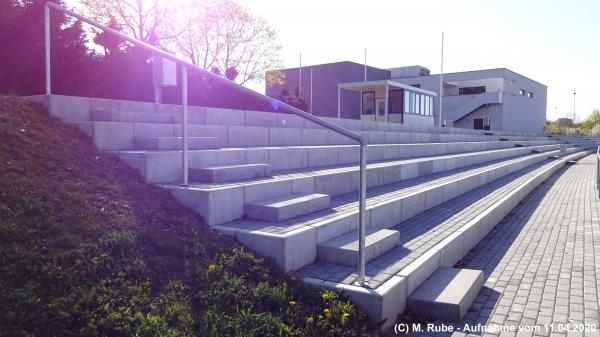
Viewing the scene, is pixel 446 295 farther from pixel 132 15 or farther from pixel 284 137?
pixel 132 15

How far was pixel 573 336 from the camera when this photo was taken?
3682mm

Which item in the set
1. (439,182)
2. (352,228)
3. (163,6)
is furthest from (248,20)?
(352,228)

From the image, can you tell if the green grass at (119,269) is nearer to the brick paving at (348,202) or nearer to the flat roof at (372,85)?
the brick paving at (348,202)

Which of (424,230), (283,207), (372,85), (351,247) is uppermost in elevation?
(372,85)

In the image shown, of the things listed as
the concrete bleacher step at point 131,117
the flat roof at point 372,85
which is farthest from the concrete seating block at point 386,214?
the flat roof at point 372,85

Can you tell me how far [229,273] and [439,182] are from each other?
649 cm

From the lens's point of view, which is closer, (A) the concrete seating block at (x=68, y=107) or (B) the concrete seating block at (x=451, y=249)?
(B) the concrete seating block at (x=451, y=249)

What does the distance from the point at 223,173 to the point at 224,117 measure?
3546 mm

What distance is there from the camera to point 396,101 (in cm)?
3077

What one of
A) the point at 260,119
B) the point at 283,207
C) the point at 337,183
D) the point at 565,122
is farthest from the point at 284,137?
the point at 565,122

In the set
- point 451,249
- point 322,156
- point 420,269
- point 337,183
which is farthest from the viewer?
point 322,156

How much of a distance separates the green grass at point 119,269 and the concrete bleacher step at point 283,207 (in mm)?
672

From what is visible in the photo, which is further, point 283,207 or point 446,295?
point 283,207

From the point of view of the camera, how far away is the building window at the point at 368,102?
1258 inches
